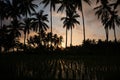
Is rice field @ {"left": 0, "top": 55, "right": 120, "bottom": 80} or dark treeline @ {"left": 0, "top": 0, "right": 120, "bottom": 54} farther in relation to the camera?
dark treeline @ {"left": 0, "top": 0, "right": 120, "bottom": 54}

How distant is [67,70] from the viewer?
23516 mm

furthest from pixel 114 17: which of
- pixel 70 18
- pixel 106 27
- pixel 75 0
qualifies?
pixel 75 0

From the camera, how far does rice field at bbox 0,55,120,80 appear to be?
72.7 ft

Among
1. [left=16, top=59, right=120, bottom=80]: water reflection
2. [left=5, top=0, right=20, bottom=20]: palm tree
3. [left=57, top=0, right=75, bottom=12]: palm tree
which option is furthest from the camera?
A: [left=5, top=0, right=20, bottom=20]: palm tree

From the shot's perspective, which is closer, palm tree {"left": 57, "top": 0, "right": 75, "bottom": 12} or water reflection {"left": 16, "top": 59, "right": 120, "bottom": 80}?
water reflection {"left": 16, "top": 59, "right": 120, "bottom": 80}

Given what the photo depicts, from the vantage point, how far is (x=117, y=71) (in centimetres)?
2328

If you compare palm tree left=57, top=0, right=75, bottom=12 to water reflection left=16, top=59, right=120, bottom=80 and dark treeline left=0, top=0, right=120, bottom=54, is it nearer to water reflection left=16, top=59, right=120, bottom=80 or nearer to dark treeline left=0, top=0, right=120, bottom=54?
dark treeline left=0, top=0, right=120, bottom=54

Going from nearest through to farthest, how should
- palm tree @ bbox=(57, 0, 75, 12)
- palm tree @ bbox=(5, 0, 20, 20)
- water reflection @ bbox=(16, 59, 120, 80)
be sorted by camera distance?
1. water reflection @ bbox=(16, 59, 120, 80)
2. palm tree @ bbox=(57, 0, 75, 12)
3. palm tree @ bbox=(5, 0, 20, 20)

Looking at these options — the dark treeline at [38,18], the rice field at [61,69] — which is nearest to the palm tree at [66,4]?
A: the dark treeline at [38,18]

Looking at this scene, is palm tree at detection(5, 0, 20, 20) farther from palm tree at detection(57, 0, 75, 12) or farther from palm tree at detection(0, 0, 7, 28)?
palm tree at detection(57, 0, 75, 12)

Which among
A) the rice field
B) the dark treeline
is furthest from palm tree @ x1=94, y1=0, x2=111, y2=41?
the rice field

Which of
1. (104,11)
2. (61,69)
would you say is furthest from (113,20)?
(61,69)

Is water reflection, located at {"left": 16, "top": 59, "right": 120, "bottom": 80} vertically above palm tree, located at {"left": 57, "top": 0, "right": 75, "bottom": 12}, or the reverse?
palm tree, located at {"left": 57, "top": 0, "right": 75, "bottom": 12}

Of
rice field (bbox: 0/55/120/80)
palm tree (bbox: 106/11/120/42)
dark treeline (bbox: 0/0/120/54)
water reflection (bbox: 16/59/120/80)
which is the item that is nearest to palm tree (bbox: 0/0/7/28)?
dark treeline (bbox: 0/0/120/54)
